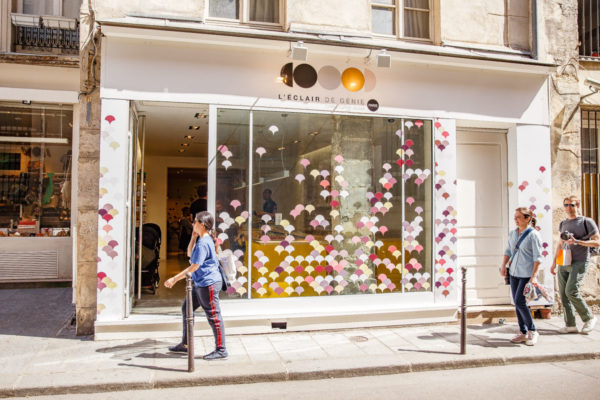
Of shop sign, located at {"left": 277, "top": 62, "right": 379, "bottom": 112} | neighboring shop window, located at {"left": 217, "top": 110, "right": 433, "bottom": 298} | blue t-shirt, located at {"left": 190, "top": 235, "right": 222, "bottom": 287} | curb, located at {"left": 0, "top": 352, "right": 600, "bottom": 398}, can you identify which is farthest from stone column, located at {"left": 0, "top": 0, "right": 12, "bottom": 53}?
curb, located at {"left": 0, "top": 352, "right": 600, "bottom": 398}

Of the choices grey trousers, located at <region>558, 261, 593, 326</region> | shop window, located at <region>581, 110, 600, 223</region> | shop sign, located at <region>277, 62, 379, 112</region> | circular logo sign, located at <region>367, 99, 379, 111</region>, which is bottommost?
grey trousers, located at <region>558, 261, 593, 326</region>

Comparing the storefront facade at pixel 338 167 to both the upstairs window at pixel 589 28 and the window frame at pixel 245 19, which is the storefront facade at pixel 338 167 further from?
the upstairs window at pixel 589 28

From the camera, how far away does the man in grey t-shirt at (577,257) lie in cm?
740

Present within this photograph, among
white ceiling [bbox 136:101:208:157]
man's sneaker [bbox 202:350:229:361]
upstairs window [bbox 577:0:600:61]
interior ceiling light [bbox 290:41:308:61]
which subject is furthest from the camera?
upstairs window [bbox 577:0:600:61]

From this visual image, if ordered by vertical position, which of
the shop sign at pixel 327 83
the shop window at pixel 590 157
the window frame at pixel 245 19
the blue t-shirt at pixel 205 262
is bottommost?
the blue t-shirt at pixel 205 262

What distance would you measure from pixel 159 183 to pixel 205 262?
34.5 feet

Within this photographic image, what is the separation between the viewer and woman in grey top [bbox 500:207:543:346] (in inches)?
265

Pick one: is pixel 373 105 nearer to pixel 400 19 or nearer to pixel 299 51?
pixel 299 51

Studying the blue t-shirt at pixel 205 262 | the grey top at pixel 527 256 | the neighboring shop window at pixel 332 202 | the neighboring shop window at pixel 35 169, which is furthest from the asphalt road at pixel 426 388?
the neighboring shop window at pixel 35 169

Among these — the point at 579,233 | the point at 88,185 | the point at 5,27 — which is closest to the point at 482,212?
the point at 579,233

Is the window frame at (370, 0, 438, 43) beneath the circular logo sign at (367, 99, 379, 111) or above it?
above

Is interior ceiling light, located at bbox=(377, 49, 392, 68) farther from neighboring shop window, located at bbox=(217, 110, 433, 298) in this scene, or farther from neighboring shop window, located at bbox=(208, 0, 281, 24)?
neighboring shop window, located at bbox=(208, 0, 281, 24)

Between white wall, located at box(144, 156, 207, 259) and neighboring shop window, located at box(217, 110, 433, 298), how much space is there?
874 centimetres

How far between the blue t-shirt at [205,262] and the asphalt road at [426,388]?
126cm
